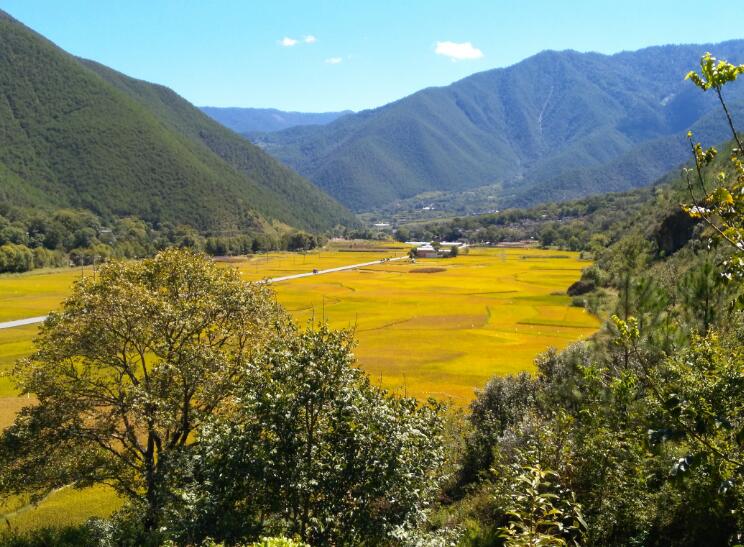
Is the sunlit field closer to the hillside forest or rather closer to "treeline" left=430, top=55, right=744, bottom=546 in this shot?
the hillside forest

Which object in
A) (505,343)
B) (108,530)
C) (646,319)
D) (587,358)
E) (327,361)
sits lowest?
(505,343)

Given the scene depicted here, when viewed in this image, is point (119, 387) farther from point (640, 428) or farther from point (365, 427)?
point (640, 428)

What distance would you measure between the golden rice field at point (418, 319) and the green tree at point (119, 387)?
5579 millimetres

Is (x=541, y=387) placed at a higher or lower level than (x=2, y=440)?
lower

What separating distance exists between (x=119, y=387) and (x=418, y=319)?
198 feet

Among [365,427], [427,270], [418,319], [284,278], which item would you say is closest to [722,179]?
[365,427]

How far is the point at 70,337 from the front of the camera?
21.5 metres

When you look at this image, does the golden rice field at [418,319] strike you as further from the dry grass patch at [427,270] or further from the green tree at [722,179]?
the green tree at [722,179]

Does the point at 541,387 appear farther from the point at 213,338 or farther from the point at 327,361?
the point at 327,361

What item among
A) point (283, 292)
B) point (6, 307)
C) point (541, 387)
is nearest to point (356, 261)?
point (283, 292)

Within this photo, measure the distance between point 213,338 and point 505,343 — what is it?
46062 mm

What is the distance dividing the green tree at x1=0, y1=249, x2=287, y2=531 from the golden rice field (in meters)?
5.58

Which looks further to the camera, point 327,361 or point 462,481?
point 462,481

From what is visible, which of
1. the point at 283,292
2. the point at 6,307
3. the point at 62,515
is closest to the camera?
the point at 62,515
